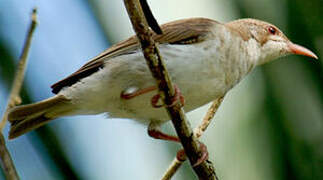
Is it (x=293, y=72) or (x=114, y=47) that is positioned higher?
(x=114, y=47)

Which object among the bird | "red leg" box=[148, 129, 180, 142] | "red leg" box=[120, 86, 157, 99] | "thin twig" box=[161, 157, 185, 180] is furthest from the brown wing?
"thin twig" box=[161, 157, 185, 180]

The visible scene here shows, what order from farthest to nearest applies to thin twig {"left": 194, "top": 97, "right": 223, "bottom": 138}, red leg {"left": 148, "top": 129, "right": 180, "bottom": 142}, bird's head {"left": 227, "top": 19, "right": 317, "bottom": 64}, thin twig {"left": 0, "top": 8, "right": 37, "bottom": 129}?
bird's head {"left": 227, "top": 19, "right": 317, "bottom": 64} → red leg {"left": 148, "top": 129, "right": 180, "bottom": 142} → thin twig {"left": 194, "top": 97, "right": 223, "bottom": 138} → thin twig {"left": 0, "top": 8, "right": 37, "bottom": 129}

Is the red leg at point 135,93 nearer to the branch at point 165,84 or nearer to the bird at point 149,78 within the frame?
the bird at point 149,78

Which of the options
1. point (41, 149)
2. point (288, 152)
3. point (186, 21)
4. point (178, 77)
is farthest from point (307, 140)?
point (41, 149)

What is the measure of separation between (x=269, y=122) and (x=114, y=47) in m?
1.15

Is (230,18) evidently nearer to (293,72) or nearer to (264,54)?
(264,54)

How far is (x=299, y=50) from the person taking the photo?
4.27 m

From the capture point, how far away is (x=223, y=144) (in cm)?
408

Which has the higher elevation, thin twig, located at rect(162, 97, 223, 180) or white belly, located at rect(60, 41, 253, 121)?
white belly, located at rect(60, 41, 253, 121)

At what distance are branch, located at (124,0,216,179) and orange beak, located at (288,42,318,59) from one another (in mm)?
1332

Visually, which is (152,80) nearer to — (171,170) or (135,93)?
(135,93)

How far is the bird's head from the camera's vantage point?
4500mm

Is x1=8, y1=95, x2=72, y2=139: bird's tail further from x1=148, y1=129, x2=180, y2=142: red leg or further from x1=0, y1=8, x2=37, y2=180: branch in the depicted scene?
x1=0, y1=8, x2=37, y2=180: branch

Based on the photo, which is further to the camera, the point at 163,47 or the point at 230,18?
the point at 230,18
